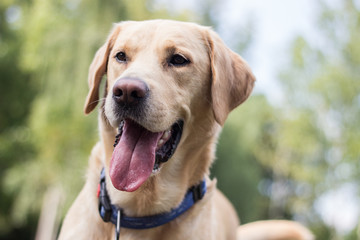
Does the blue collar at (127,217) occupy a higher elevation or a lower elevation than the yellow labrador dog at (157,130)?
lower

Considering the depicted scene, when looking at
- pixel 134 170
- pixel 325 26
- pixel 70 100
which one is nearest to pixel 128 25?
pixel 134 170

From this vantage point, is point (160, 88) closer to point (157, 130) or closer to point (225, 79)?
point (157, 130)

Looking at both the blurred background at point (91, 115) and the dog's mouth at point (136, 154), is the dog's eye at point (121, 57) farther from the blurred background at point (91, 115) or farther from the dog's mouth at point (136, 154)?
the blurred background at point (91, 115)

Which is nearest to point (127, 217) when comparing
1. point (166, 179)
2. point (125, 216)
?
point (125, 216)

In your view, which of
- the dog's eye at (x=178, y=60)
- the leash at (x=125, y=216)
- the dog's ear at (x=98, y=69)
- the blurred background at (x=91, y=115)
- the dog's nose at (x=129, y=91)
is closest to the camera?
the dog's nose at (x=129, y=91)

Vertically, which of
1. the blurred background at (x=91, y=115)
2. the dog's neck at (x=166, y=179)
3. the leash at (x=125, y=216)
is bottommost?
the blurred background at (x=91, y=115)

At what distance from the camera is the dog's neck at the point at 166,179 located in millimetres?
3393

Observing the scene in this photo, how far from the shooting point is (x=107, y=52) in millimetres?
3793

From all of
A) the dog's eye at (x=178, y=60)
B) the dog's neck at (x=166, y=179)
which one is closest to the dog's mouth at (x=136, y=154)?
the dog's neck at (x=166, y=179)

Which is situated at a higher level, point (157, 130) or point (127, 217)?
point (157, 130)

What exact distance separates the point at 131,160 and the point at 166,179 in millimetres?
511

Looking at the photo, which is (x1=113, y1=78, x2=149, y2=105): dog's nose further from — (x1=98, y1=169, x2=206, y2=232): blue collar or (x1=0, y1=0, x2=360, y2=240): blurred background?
(x1=0, y1=0, x2=360, y2=240): blurred background

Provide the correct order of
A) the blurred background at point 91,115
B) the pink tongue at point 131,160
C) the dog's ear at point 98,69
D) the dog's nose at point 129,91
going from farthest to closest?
1. the blurred background at point 91,115
2. the dog's ear at point 98,69
3. the pink tongue at point 131,160
4. the dog's nose at point 129,91

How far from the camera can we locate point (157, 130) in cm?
318
